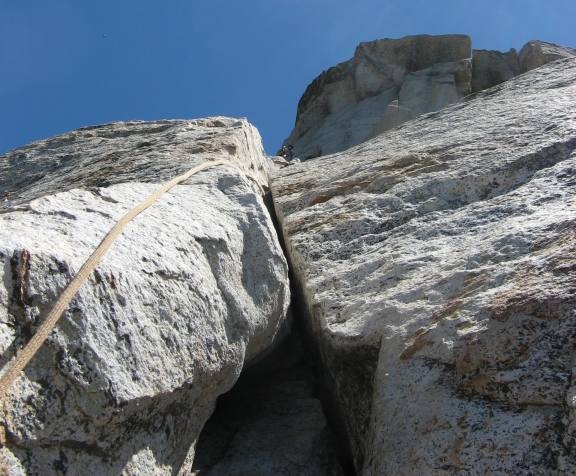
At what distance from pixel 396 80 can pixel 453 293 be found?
65.9 feet

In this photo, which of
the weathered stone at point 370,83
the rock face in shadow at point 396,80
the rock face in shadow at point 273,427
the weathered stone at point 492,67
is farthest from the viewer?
the weathered stone at point 492,67

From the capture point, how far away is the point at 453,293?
3.13 meters

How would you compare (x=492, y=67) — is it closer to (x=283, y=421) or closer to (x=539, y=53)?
(x=539, y=53)

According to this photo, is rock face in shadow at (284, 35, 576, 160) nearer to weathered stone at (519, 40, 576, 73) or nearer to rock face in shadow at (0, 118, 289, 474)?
weathered stone at (519, 40, 576, 73)

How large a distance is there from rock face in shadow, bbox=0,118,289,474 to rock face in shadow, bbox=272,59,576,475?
535 millimetres

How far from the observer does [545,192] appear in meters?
3.78

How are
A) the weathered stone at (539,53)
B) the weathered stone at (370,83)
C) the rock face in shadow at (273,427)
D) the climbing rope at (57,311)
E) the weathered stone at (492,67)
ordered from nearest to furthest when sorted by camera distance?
1. the climbing rope at (57,311)
2. the rock face in shadow at (273,427)
3. the weathered stone at (539,53)
4. the weathered stone at (370,83)
5. the weathered stone at (492,67)

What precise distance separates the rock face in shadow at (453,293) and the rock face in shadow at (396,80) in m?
14.9

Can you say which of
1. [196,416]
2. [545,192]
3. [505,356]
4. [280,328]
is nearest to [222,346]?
[196,416]

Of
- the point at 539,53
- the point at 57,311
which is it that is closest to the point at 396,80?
the point at 539,53

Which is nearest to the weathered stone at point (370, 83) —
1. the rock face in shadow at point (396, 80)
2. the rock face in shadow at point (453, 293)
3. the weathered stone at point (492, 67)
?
the rock face in shadow at point (396, 80)

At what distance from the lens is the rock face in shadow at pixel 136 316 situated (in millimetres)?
2320

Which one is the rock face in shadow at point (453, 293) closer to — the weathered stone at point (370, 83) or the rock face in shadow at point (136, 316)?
the rock face in shadow at point (136, 316)

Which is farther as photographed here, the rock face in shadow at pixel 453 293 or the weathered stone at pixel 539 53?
the weathered stone at pixel 539 53
